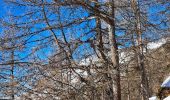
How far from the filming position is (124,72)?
391 inches

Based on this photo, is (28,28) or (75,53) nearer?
(28,28)

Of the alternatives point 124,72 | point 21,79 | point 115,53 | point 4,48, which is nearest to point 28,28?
point 4,48

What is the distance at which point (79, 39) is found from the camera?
9.84 metres

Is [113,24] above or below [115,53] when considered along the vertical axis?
above

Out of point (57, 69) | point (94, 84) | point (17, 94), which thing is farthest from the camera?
point (94, 84)

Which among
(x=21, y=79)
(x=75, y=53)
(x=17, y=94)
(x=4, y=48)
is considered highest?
(x=75, y=53)

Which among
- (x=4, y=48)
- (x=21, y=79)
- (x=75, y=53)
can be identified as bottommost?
(x=21, y=79)

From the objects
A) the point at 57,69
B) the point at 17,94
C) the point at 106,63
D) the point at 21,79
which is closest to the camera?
the point at 17,94

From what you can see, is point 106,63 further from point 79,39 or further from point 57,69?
point 57,69

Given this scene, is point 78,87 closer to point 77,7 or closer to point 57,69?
point 57,69

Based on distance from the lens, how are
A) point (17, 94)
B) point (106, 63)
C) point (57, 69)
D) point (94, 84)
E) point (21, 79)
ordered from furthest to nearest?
point (106, 63) < point (94, 84) < point (57, 69) < point (21, 79) < point (17, 94)

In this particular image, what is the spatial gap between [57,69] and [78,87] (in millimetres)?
940

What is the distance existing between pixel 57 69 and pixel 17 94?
64.4 inches

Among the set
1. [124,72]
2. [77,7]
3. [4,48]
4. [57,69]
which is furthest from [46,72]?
[124,72]
